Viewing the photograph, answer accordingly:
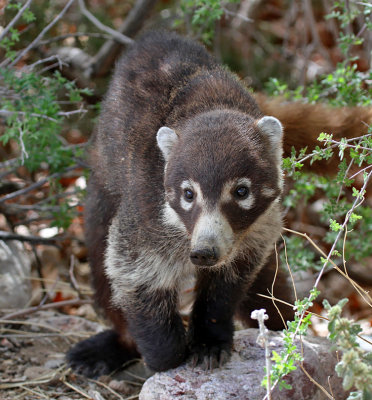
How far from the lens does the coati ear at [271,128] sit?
354 centimetres

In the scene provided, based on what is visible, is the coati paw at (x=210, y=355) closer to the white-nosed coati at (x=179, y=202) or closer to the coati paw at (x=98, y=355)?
the white-nosed coati at (x=179, y=202)

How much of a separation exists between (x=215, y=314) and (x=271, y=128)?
1.30m

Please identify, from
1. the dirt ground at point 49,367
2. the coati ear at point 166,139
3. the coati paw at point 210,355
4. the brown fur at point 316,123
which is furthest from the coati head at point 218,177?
the dirt ground at point 49,367

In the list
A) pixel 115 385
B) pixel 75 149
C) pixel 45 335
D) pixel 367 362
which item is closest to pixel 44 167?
pixel 75 149

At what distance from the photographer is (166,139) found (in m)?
3.60

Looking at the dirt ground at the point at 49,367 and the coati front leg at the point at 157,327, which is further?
the dirt ground at the point at 49,367

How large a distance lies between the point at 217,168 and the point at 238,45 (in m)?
5.49

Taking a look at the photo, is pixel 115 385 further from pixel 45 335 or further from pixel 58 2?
pixel 58 2

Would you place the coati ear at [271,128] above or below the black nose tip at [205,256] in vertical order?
above

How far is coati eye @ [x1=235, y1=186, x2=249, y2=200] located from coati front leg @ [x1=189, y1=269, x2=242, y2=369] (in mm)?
771

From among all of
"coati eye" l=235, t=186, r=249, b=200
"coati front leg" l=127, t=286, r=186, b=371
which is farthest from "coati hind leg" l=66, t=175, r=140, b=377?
"coati eye" l=235, t=186, r=249, b=200

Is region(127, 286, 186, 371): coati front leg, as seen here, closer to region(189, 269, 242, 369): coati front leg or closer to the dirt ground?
region(189, 269, 242, 369): coati front leg

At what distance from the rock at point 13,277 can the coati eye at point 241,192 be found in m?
2.79

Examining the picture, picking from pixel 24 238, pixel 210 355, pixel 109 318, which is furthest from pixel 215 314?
pixel 24 238
